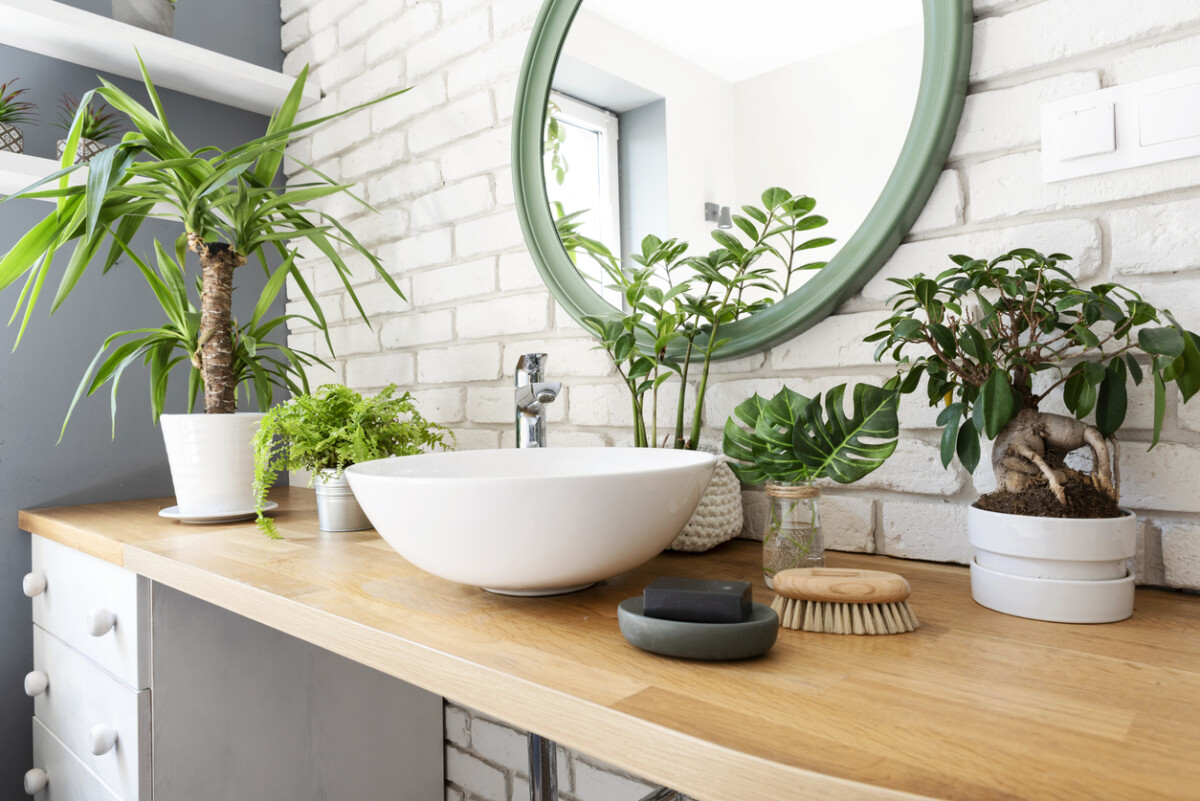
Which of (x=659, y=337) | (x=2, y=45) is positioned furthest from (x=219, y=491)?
(x=2, y=45)

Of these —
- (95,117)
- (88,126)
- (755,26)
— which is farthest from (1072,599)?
(95,117)

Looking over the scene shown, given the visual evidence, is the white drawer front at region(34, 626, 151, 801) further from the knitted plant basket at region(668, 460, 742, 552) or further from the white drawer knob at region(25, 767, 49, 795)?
the knitted plant basket at region(668, 460, 742, 552)

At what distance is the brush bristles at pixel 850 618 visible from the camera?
0.60 metres

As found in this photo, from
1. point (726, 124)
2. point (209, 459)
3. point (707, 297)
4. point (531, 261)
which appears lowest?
point (209, 459)

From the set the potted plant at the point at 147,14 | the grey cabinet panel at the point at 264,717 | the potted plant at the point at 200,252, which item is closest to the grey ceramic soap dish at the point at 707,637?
the grey cabinet panel at the point at 264,717

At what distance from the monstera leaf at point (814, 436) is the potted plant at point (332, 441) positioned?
54cm

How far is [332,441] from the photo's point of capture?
1.13 metres

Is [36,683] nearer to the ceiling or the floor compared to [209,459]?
nearer to the floor

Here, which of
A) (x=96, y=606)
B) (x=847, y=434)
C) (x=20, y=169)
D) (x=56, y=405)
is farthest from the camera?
(x=56, y=405)

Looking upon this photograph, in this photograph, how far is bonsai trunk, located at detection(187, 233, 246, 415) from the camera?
124cm

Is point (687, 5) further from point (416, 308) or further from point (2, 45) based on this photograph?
point (2, 45)

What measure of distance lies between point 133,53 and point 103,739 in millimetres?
1304

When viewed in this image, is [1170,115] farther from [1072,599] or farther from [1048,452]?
[1072,599]

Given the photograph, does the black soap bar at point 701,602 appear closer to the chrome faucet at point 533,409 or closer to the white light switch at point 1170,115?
the chrome faucet at point 533,409
